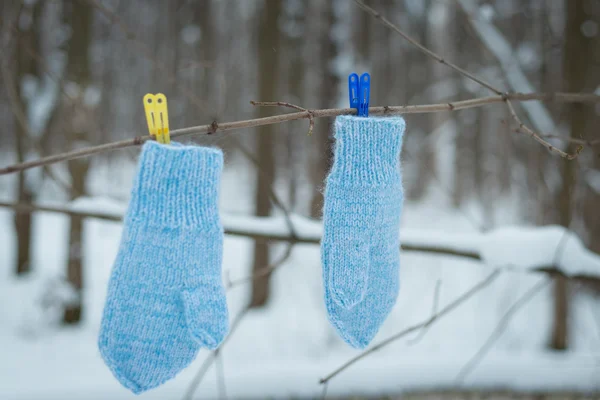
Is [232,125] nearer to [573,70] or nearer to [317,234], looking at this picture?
[317,234]

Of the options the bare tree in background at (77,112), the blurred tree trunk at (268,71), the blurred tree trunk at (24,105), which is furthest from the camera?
the blurred tree trunk at (24,105)

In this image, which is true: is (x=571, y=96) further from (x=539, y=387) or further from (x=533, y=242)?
(x=539, y=387)

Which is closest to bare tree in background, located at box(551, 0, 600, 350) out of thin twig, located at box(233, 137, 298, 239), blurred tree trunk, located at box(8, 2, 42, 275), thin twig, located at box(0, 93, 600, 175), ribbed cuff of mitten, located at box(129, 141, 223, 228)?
thin twig, located at box(233, 137, 298, 239)

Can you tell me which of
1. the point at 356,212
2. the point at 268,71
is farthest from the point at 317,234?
the point at 268,71

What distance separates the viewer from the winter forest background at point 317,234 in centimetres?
139

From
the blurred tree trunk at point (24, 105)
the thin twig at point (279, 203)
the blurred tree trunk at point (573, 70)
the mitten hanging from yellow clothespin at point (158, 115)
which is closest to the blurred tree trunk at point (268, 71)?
the blurred tree trunk at point (24, 105)

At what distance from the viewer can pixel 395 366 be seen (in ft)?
8.91

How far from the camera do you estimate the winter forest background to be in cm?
139

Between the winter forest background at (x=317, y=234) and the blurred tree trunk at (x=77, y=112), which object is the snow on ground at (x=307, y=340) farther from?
the blurred tree trunk at (x=77, y=112)

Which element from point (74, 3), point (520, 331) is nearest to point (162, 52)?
point (74, 3)

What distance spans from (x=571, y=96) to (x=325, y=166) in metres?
0.62

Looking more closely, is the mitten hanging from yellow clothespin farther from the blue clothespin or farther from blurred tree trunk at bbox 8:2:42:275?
blurred tree trunk at bbox 8:2:42:275

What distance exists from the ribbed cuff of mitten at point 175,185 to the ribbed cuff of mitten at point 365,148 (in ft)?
0.73

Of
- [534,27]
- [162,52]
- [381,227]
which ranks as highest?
[162,52]
